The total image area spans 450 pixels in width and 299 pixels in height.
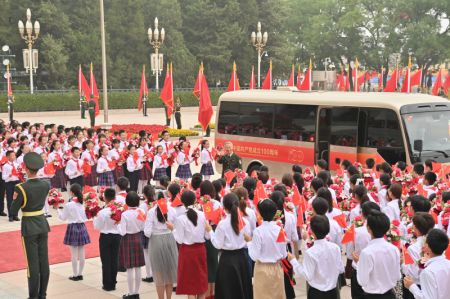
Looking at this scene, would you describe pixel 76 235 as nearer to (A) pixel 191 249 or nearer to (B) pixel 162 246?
(B) pixel 162 246

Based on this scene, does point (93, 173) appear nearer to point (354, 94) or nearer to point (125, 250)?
point (354, 94)

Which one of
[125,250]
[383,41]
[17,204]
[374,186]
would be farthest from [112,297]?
[383,41]

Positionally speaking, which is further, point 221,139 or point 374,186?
point 221,139

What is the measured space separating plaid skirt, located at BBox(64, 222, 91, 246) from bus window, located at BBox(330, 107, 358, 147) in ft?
24.4

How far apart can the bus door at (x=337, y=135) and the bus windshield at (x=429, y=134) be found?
1.36 m

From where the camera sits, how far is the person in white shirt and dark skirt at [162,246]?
862 centimetres

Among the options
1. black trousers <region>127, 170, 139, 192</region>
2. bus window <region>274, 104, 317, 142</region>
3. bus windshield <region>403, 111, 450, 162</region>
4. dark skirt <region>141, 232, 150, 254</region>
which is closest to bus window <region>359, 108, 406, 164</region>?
bus windshield <region>403, 111, 450, 162</region>

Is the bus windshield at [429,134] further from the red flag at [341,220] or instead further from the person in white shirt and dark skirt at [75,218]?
the person in white shirt and dark skirt at [75,218]

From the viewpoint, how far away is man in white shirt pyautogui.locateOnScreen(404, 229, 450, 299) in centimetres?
573

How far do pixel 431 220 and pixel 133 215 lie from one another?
399 cm

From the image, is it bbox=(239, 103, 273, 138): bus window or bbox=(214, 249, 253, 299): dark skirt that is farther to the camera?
bbox=(239, 103, 273, 138): bus window

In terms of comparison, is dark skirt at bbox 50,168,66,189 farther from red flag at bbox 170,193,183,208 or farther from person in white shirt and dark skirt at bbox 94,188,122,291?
red flag at bbox 170,193,183,208

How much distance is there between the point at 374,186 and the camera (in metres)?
11.0

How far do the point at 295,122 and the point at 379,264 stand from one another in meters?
10.8
